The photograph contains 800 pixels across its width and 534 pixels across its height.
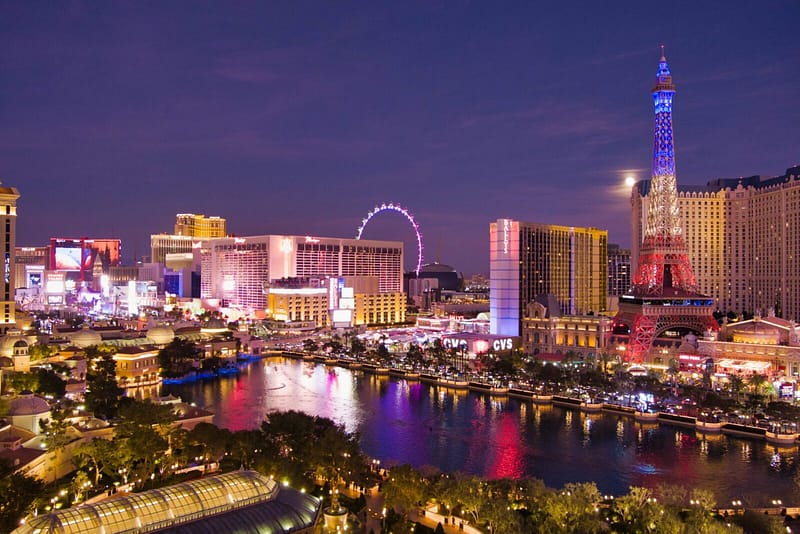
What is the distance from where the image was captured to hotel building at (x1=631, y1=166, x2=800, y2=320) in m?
60.4

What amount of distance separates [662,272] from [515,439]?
23367 millimetres

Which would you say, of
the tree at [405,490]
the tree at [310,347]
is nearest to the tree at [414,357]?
the tree at [310,347]

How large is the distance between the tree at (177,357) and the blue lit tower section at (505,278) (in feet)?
78.9

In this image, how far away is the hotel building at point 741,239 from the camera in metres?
60.4

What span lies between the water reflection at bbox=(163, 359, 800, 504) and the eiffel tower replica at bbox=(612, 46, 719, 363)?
12912 millimetres

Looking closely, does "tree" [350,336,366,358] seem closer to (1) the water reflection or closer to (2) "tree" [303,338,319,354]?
(2) "tree" [303,338,319,354]

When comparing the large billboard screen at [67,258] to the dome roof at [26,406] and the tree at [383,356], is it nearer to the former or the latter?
the tree at [383,356]

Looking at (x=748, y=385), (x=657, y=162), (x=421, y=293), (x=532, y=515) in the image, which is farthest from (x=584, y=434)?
(x=421, y=293)

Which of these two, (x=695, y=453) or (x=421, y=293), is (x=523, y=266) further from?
(x=421, y=293)

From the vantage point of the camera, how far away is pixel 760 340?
126ft

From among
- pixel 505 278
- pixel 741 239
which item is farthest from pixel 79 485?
pixel 741 239

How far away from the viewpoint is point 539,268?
5769 cm

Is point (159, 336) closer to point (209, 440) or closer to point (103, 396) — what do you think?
point (103, 396)

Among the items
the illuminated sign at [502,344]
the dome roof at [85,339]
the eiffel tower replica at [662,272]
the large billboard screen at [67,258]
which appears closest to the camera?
the eiffel tower replica at [662,272]
